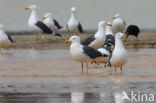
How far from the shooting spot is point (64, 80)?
11812mm

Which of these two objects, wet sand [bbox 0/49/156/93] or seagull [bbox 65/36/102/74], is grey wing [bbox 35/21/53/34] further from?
seagull [bbox 65/36/102/74]

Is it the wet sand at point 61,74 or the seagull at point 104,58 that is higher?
the seagull at point 104,58

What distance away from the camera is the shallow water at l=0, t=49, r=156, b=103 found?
31.4ft

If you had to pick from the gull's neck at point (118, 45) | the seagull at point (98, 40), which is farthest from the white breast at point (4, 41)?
the gull's neck at point (118, 45)

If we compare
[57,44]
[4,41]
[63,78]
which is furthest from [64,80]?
[57,44]

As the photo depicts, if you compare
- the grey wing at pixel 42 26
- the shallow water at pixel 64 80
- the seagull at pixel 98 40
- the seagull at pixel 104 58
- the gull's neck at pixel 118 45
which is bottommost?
the shallow water at pixel 64 80

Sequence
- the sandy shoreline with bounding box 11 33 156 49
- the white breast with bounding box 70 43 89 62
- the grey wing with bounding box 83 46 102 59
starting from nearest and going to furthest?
the white breast with bounding box 70 43 89 62 < the grey wing with bounding box 83 46 102 59 < the sandy shoreline with bounding box 11 33 156 49

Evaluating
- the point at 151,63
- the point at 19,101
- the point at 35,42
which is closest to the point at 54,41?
the point at 35,42

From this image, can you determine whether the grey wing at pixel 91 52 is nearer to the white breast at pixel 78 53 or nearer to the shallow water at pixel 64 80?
the white breast at pixel 78 53

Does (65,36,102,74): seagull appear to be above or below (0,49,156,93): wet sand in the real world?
above

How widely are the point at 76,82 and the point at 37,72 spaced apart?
7.23 ft

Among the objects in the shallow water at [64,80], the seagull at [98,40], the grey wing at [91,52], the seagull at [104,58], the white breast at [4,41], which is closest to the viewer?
the shallow water at [64,80]

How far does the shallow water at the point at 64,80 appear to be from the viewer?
9586mm

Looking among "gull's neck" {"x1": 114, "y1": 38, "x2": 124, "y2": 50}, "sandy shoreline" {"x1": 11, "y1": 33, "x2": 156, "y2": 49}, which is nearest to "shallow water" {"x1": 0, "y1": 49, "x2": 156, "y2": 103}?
"gull's neck" {"x1": 114, "y1": 38, "x2": 124, "y2": 50}
